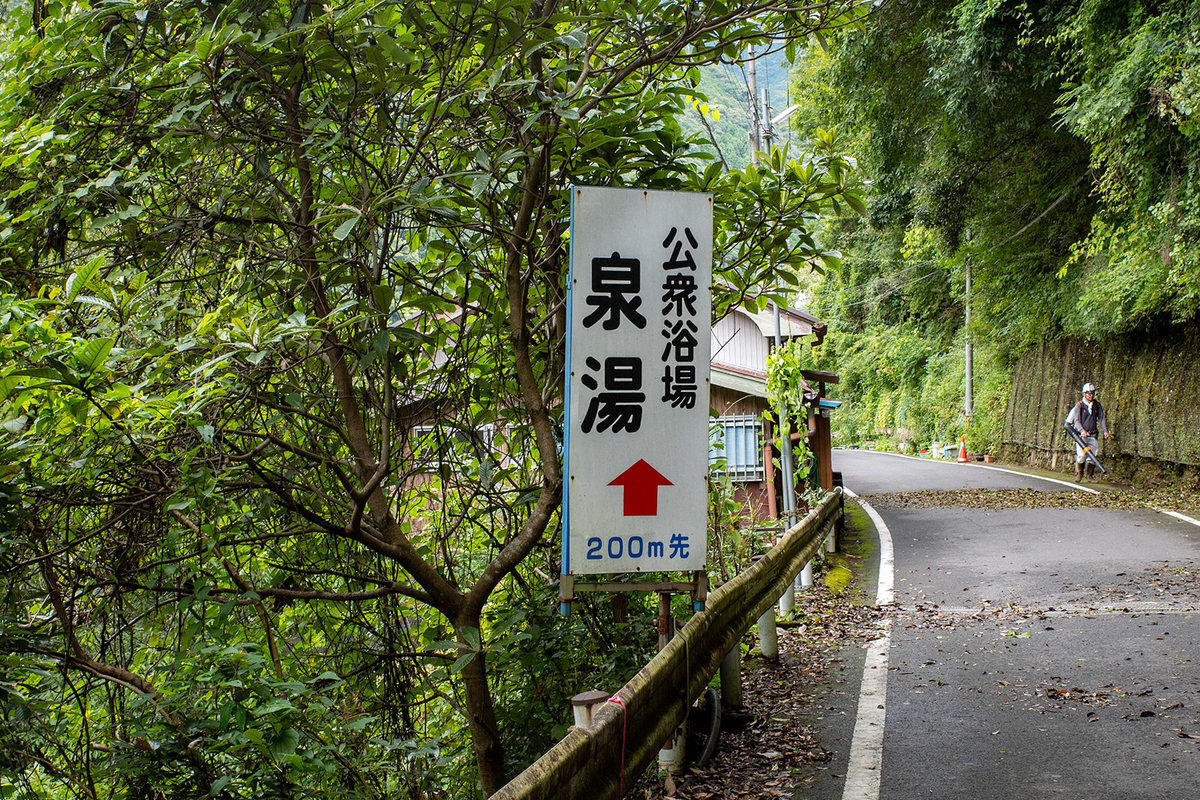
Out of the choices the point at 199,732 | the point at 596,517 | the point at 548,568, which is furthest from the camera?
the point at 548,568

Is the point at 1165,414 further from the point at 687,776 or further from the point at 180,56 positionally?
the point at 180,56

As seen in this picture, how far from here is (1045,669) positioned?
21.1 ft

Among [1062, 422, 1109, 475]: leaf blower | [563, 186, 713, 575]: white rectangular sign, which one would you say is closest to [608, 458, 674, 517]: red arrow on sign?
[563, 186, 713, 575]: white rectangular sign

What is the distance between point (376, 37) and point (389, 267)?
1.21 m

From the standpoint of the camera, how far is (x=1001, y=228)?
22.7 meters

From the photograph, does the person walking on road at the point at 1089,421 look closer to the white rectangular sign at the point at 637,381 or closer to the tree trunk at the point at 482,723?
the white rectangular sign at the point at 637,381

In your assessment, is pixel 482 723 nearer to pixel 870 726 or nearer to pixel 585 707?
pixel 585 707

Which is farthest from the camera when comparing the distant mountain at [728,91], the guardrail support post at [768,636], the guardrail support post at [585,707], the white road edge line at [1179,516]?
the white road edge line at [1179,516]

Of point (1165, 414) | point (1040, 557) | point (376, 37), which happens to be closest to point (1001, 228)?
point (1165, 414)

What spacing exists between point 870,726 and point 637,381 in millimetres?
2822

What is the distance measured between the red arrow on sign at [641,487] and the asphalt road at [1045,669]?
188 cm

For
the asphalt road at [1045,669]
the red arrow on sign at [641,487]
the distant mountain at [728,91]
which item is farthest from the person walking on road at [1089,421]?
the red arrow on sign at [641,487]

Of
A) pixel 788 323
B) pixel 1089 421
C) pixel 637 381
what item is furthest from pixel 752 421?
pixel 637 381

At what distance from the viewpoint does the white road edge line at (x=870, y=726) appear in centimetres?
458
